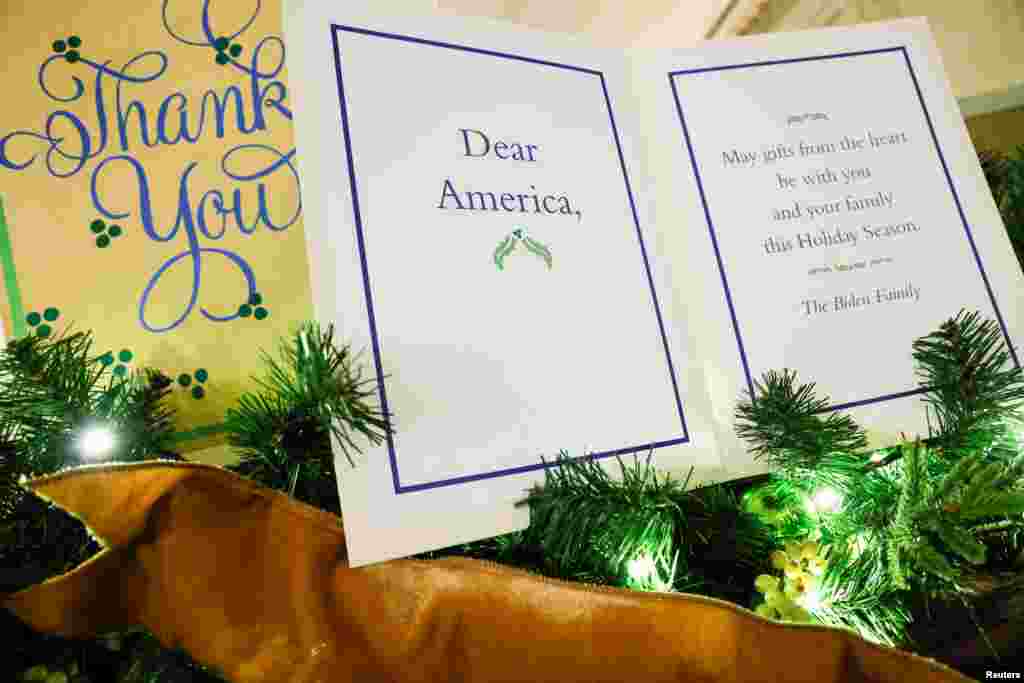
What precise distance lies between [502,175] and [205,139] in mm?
371

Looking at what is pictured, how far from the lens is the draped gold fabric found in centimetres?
27

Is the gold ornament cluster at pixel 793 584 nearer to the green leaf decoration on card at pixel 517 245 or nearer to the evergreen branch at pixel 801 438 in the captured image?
the evergreen branch at pixel 801 438

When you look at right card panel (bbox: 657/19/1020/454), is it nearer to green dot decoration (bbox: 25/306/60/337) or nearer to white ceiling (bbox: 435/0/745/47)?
green dot decoration (bbox: 25/306/60/337)

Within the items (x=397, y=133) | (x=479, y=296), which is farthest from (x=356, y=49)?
(x=479, y=296)

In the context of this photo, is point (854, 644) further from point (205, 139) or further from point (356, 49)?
point (205, 139)

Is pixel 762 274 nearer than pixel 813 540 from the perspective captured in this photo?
No

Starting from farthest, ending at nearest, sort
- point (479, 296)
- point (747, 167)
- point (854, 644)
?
point (747, 167) → point (479, 296) → point (854, 644)

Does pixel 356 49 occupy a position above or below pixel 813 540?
above

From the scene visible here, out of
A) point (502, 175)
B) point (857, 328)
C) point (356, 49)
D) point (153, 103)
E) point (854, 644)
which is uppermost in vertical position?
point (153, 103)

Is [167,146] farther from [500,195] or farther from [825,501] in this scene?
[825,501]

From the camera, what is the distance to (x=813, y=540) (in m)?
0.35

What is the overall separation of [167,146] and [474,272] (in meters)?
0.42

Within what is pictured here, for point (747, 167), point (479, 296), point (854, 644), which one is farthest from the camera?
point (747, 167)

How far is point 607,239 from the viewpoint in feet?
1.43
